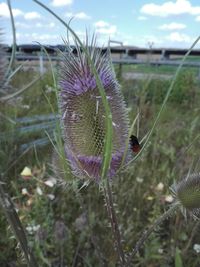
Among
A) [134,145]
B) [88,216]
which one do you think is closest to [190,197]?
[134,145]

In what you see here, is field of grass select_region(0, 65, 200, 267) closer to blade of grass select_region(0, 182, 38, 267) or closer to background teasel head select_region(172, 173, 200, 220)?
background teasel head select_region(172, 173, 200, 220)

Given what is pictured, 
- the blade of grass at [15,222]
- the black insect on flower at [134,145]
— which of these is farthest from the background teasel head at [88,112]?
the blade of grass at [15,222]

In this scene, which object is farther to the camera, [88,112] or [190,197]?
[190,197]

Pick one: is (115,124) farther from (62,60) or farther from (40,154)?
(40,154)

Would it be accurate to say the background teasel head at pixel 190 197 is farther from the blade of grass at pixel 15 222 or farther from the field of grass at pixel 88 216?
the blade of grass at pixel 15 222

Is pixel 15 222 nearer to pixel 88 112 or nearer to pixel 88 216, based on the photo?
pixel 88 112

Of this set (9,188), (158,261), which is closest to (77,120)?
(158,261)

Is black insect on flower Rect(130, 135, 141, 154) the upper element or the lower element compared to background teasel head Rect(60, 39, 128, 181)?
lower

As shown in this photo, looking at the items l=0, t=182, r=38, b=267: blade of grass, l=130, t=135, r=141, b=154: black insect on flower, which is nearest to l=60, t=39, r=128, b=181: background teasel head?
l=130, t=135, r=141, b=154: black insect on flower
